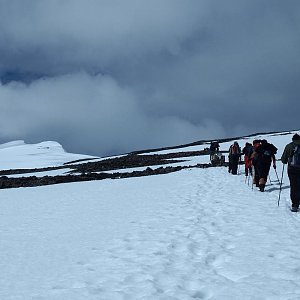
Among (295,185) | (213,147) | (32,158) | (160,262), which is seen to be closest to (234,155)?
(213,147)

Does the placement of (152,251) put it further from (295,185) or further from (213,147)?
(213,147)

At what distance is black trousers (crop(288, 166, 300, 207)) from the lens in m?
10.8

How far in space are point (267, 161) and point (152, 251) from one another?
31.0 feet

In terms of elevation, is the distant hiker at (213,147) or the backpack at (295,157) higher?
the distant hiker at (213,147)

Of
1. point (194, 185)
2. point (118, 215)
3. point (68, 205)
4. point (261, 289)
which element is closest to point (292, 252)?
point (261, 289)

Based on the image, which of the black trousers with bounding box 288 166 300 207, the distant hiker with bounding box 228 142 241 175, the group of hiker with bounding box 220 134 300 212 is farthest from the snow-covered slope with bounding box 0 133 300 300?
the distant hiker with bounding box 228 142 241 175

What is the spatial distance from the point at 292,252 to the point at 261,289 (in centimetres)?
198

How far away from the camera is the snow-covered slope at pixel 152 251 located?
512 centimetres

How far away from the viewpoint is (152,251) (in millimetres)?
6914

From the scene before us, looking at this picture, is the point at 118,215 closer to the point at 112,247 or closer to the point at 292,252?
the point at 112,247

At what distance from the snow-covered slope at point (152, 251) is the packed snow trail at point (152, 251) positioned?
0.01 metres

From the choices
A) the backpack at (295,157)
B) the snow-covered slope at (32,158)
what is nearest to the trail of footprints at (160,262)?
the backpack at (295,157)

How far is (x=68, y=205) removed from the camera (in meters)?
13.0

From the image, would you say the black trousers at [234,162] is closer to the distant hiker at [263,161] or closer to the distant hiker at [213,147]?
the distant hiker at [263,161]
